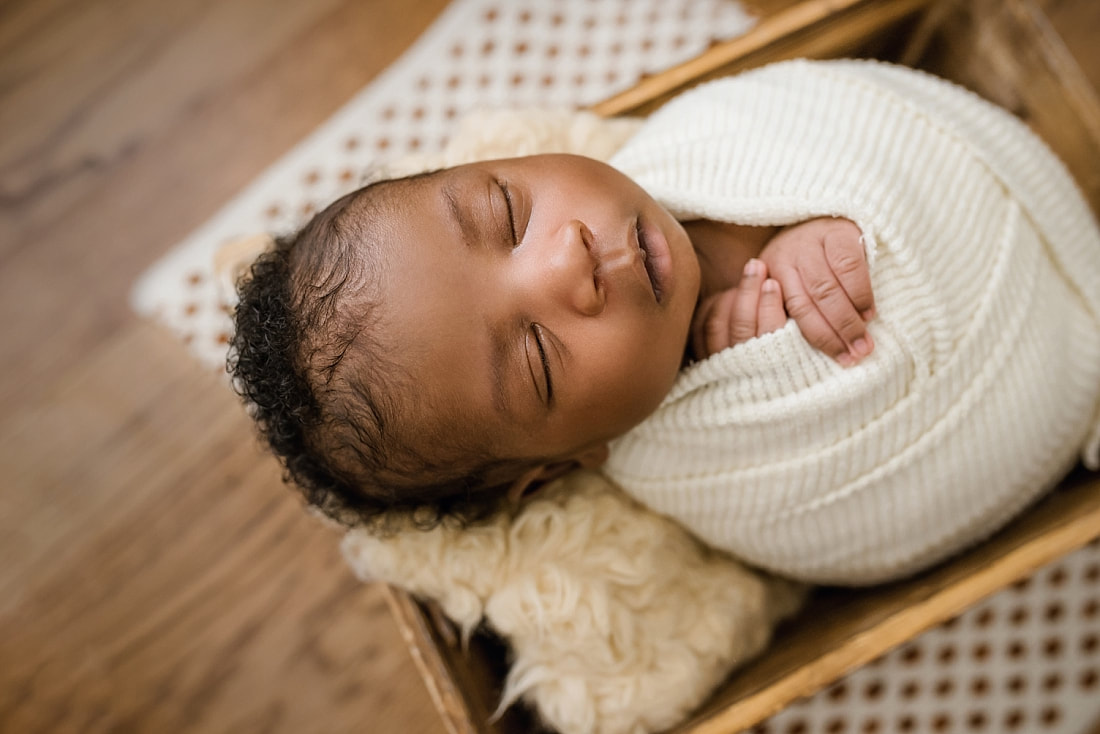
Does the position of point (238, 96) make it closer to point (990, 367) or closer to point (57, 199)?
point (57, 199)

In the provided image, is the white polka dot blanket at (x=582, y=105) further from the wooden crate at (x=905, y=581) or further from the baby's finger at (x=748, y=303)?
the baby's finger at (x=748, y=303)

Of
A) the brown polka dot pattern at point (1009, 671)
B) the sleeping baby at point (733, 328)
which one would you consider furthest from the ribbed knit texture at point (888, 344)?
the brown polka dot pattern at point (1009, 671)

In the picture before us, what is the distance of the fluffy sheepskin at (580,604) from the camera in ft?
2.77

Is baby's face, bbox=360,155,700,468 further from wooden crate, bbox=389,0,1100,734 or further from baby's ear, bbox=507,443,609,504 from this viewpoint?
wooden crate, bbox=389,0,1100,734

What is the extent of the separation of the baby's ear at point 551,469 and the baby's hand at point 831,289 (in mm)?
245

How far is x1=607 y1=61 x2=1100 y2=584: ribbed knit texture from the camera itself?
2.58ft

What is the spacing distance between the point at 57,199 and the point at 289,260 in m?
0.81

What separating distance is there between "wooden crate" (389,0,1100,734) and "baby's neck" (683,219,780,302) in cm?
21

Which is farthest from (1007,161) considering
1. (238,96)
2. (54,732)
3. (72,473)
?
(54,732)

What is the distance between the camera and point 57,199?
52.2 inches

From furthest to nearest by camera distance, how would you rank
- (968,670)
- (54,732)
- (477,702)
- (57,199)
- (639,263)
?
1. (57,199)
2. (54,732)
3. (968,670)
4. (477,702)
5. (639,263)

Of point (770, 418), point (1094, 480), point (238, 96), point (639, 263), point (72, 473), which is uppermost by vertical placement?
point (238, 96)

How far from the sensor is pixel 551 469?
0.85 m

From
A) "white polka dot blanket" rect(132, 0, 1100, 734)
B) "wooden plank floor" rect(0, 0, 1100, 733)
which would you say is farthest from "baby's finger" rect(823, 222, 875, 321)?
"wooden plank floor" rect(0, 0, 1100, 733)
